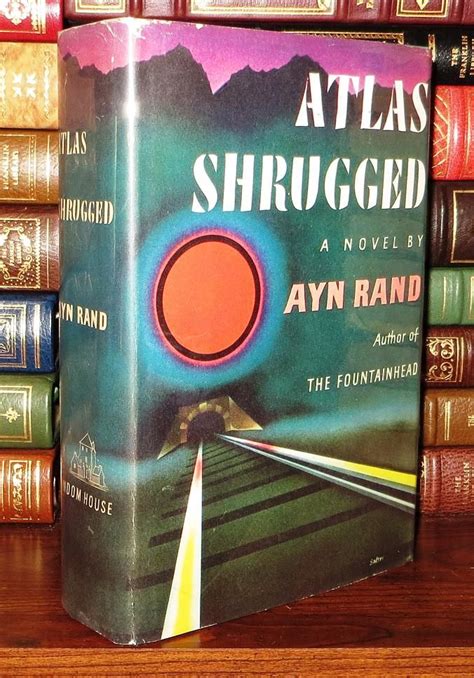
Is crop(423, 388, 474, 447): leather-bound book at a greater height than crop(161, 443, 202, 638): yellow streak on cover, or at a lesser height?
greater

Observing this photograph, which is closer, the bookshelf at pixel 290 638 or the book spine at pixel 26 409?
the bookshelf at pixel 290 638

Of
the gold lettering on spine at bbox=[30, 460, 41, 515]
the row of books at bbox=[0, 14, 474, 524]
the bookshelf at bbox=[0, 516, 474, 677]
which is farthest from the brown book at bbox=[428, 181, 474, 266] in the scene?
the gold lettering on spine at bbox=[30, 460, 41, 515]

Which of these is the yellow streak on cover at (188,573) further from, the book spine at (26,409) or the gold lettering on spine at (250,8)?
the gold lettering on spine at (250,8)

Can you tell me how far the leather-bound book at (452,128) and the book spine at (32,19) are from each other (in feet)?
1.01

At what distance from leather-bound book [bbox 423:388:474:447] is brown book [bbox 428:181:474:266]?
0.42 feet

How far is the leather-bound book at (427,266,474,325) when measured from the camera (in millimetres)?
799

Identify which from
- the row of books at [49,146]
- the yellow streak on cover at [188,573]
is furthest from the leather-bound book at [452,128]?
the yellow streak on cover at [188,573]

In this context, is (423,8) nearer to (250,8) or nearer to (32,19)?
(250,8)

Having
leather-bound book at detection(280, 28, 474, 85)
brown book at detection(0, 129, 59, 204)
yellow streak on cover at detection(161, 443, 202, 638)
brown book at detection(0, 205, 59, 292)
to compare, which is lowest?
yellow streak on cover at detection(161, 443, 202, 638)

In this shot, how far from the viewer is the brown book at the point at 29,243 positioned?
77cm

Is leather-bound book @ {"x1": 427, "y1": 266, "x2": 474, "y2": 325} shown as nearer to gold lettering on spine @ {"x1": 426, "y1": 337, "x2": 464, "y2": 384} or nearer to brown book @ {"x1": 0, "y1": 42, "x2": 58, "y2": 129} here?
gold lettering on spine @ {"x1": 426, "y1": 337, "x2": 464, "y2": 384}

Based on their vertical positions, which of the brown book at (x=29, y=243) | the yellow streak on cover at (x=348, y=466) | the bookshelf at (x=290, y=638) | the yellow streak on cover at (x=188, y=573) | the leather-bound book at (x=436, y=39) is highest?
the leather-bound book at (x=436, y=39)

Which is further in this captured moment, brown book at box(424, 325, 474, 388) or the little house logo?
brown book at box(424, 325, 474, 388)

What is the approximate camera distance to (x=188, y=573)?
60 centimetres
